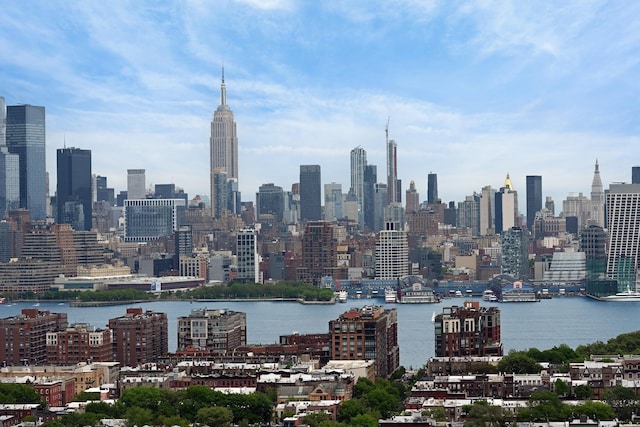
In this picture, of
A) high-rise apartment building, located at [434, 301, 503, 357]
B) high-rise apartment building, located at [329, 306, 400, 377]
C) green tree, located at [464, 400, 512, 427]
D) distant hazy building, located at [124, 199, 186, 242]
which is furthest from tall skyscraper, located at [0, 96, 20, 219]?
green tree, located at [464, 400, 512, 427]

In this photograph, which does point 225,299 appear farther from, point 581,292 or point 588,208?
point 588,208

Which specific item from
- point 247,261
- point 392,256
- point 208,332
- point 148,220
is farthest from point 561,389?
point 148,220

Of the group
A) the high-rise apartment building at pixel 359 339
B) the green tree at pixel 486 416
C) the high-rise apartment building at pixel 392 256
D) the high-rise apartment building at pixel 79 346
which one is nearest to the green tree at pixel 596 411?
the green tree at pixel 486 416

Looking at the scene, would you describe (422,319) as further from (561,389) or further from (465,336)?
(561,389)

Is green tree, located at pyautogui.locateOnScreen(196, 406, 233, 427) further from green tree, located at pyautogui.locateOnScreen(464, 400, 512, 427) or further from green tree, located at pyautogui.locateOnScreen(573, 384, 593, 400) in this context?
green tree, located at pyautogui.locateOnScreen(573, 384, 593, 400)

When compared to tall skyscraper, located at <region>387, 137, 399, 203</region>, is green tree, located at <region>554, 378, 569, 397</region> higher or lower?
lower
